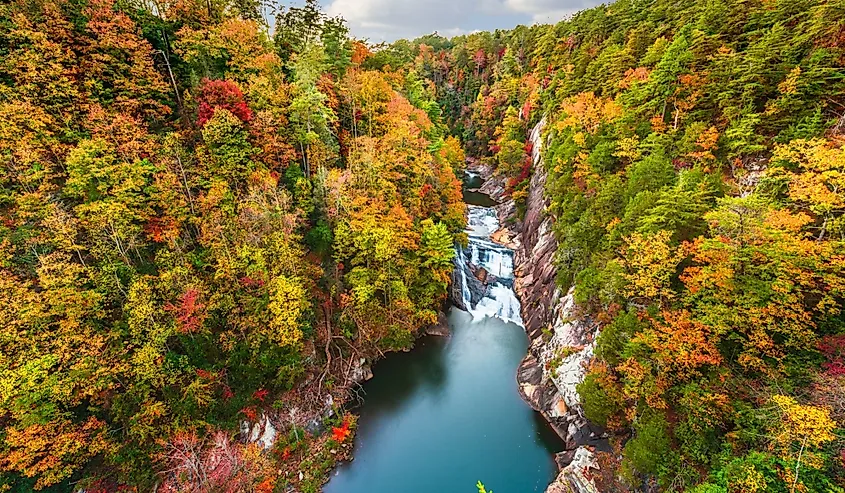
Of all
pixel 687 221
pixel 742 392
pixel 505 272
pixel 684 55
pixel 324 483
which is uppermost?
pixel 684 55

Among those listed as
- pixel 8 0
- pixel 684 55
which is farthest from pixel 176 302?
pixel 684 55

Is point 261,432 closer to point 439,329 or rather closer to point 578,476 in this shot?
point 439,329

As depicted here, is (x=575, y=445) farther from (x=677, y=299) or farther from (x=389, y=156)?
(x=389, y=156)

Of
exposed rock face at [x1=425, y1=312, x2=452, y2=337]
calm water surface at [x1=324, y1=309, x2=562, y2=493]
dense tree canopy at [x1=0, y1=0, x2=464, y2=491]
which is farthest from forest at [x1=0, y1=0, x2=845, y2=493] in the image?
calm water surface at [x1=324, y1=309, x2=562, y2=493]

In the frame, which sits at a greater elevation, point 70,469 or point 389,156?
point 389,156

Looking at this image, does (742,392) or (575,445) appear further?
(575,445)

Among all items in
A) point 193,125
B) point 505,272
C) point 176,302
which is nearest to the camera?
point 176,302

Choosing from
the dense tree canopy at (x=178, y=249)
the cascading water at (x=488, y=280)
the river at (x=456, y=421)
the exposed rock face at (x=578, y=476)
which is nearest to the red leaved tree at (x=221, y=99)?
the dense tree canopy at (x=178, y=249)
